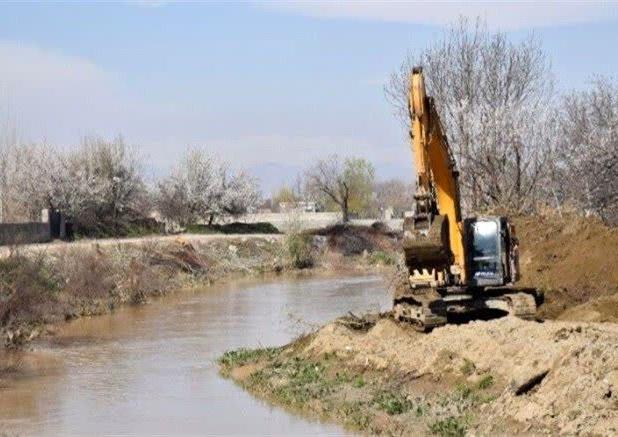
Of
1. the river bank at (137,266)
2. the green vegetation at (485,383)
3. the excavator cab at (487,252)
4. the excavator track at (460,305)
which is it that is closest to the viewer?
the green vegetation at (485,383)

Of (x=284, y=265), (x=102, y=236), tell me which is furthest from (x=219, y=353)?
(x=102, y=236)

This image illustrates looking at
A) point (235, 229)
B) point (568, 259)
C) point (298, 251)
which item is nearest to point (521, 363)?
point (568, 259)

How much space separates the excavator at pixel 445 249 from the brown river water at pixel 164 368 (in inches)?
153

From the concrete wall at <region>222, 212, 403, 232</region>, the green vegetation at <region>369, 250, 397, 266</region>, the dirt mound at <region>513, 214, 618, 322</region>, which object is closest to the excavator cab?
the dirt mound at <region>513, 214, 618, 322</region>

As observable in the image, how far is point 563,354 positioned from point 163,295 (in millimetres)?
32306

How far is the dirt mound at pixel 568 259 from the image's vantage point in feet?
94.8

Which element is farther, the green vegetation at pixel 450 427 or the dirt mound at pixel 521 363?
the green vegetation at pixel 450 427

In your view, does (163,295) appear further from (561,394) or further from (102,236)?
(561,394)

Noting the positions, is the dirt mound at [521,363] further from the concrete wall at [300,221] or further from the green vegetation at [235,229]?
Result: the green vegetation at [235,229]

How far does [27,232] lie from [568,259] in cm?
2982

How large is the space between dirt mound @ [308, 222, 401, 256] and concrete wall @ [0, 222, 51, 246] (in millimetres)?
14893

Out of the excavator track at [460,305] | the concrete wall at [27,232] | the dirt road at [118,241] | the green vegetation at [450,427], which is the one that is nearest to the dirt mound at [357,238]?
the dirt road at [118,241]

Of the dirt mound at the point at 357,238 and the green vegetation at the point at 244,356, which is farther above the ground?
the dirt mound at the point at 357,238

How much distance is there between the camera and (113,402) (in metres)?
23.0
